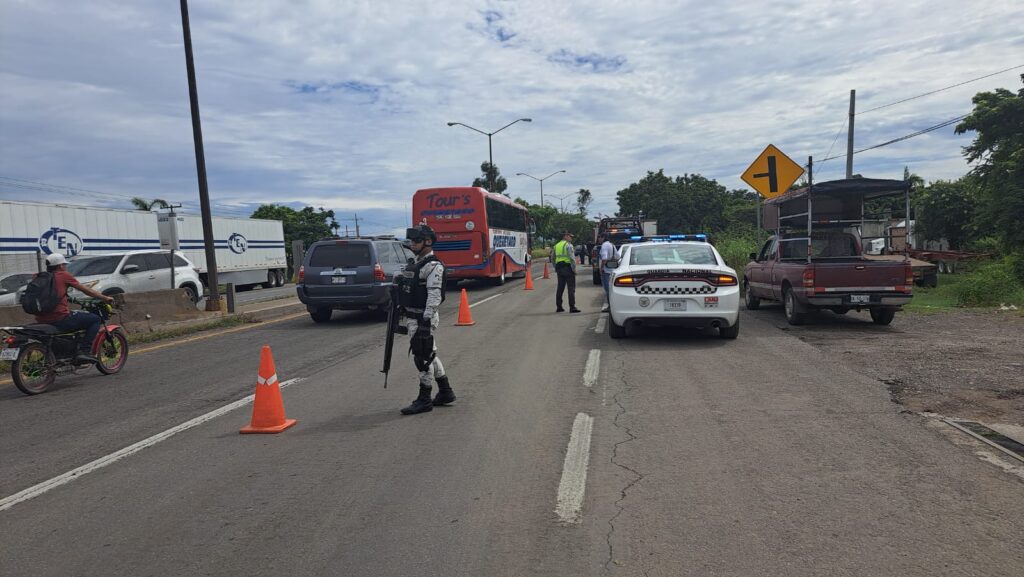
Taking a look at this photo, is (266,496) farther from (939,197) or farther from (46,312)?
(939,197)

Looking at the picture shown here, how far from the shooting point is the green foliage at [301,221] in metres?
62.4

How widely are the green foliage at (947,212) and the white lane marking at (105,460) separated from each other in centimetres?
3580

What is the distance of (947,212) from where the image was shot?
114 ft

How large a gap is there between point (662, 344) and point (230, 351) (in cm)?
694

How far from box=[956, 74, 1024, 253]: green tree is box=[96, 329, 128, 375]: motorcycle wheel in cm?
2150

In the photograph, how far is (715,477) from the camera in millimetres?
4738

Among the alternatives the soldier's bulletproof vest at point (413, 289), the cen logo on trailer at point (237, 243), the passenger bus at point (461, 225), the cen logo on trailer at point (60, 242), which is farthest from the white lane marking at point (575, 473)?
the cen logo on trailer at point (237, 243)

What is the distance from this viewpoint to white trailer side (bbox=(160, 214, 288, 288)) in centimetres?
3016

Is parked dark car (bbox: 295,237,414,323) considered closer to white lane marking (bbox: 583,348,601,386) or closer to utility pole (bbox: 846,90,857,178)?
white lane marking (bbox: 583,348,601,386)

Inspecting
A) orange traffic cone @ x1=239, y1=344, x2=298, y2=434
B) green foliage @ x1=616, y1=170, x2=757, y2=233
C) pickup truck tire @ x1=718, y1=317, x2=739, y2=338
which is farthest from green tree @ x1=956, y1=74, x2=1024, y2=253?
green foliage @ x1=616, y1=170, x2=757, y2=233

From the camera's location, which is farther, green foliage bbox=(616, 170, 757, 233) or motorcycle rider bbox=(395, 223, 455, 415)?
green foliage bbox=(616, 170, 757, 233)

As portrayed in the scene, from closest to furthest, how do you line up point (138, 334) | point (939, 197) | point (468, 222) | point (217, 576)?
point (217, 576) < point (138, 334) < point (468, 222) < point (939, 197)

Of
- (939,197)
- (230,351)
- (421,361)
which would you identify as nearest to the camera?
(421,361)

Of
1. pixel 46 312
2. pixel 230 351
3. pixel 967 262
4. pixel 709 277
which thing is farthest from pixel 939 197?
pixel 46 312
